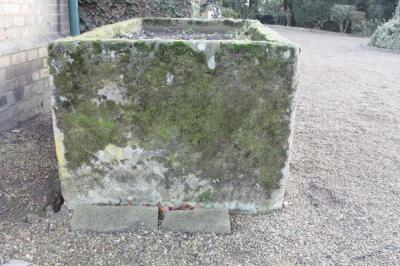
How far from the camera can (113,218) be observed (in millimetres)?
3023

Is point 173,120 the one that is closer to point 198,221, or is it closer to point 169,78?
point 169,78

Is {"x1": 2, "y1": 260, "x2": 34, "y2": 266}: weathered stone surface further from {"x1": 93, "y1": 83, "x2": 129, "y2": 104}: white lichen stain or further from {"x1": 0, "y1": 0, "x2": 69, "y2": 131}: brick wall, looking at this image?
{"x1": 0, "y1": 0, "x2": 69, "y2": 131}: brick wall

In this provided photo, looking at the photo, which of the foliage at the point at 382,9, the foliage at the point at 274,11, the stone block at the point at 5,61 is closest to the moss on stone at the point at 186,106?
the stone block at the point at 5,61

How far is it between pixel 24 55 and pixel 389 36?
12366 mm

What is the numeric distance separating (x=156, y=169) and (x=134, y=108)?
1.53ft

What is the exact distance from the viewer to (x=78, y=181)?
3.13m

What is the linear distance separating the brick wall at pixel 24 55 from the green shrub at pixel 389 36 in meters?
11.3

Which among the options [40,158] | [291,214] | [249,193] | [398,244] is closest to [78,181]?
[40,158]

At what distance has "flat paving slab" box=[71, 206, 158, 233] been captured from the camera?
9.69ft

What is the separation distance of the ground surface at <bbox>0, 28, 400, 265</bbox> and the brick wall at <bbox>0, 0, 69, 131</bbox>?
283mm

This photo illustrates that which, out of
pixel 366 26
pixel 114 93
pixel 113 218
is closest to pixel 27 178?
pixel 113 218

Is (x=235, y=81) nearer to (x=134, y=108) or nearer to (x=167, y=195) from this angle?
(x=134, y=108)

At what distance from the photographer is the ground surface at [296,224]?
108 inches

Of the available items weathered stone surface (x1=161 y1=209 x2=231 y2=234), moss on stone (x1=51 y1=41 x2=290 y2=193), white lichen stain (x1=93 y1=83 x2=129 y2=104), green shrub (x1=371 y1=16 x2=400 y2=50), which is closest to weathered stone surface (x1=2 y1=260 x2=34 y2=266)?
moss on stone (x1=51 y1=41 x2=290 y2=193)
